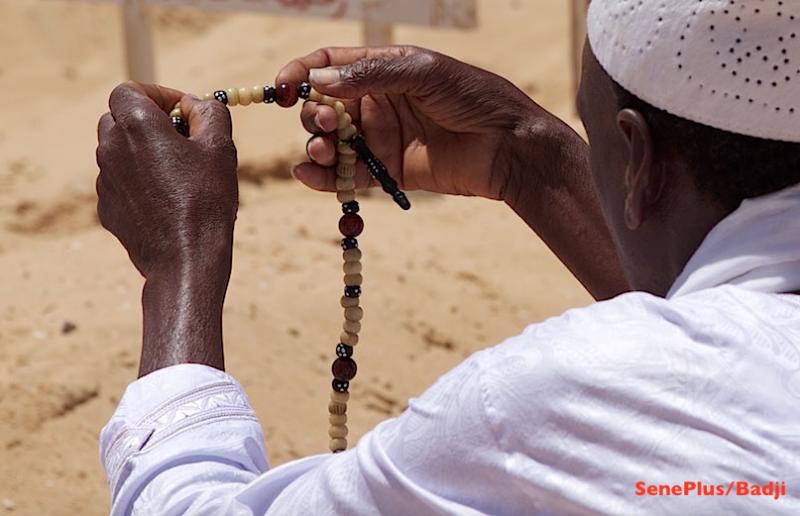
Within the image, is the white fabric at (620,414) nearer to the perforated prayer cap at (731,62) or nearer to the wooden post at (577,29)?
the perforated prayer cap at (731,62)

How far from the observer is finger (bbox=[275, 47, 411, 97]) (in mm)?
2362

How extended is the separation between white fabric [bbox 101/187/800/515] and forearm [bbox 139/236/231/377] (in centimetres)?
29

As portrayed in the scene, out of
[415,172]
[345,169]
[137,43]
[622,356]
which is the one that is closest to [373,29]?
[137,43]

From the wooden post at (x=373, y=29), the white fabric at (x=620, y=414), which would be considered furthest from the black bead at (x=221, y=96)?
the wooden post at (x=373, y=29)

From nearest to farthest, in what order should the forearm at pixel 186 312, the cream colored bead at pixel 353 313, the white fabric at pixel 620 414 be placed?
the white fabric at pixel 620 414, the forearm at pixel 186 312, the cream colored bead at pixel 353 313

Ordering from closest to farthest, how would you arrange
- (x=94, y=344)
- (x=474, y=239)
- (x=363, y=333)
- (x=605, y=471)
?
1. (x=605, y=471)
2. (x=94, y=344)
3. (x=363, y=333)
4. (x=474, y=239)

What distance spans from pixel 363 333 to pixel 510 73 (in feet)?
17.9

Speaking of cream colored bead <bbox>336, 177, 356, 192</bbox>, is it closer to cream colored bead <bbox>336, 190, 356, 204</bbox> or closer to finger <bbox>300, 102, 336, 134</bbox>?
cream colored bead <bbox>336, 190, 356, 204</bbox>

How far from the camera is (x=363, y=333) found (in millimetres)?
4539

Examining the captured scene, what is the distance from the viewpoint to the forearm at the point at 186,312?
170cm

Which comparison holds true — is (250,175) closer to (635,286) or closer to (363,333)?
(363,333)

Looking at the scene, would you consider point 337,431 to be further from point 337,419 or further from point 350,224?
point 350,224

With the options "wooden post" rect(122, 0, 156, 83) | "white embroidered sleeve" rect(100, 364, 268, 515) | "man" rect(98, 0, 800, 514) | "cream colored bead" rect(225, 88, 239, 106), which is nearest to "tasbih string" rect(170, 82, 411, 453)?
"cream colored bead" rect(225, 88, 239, 106)

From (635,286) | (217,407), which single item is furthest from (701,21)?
(217,407)
